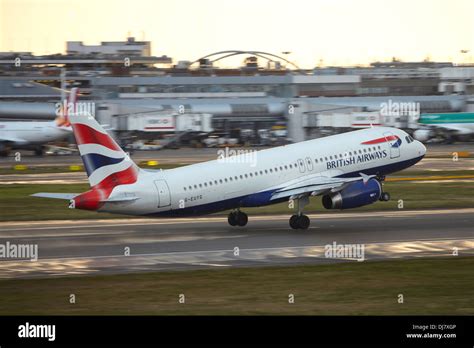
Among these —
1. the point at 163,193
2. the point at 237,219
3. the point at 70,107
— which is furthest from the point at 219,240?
the point at 70,107

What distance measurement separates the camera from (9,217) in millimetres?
55781

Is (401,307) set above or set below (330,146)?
→ below

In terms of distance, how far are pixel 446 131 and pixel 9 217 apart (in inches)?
3505

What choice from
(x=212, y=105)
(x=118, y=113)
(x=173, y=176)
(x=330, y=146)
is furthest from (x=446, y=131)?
(x=173, y=176)

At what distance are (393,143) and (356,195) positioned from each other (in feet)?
26.0

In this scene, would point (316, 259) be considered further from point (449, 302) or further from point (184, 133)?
point (184, 133)

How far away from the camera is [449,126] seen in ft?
431

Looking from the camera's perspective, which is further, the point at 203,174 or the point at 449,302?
the point at 203,174

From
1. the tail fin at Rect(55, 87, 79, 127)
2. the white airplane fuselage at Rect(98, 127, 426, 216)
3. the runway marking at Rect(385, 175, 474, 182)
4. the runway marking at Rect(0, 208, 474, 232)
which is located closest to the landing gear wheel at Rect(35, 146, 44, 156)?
the runway marking at Rect(385, 175, 474, 182)

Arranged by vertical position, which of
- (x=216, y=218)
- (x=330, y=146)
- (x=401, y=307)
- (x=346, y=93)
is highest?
(x=346, y=93)

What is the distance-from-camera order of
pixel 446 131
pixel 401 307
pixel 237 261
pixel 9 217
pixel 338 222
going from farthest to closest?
pixel 446 131 < pixel 9 217 < pixel 338 222 < pixel 237 261 < pixel 401 307

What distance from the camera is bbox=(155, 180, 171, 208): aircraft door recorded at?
147ft

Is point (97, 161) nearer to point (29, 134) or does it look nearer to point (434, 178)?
point (434, 178)

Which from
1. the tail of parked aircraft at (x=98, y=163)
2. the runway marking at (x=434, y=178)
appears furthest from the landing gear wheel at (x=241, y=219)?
the runway marking at (x=434, y=178)
